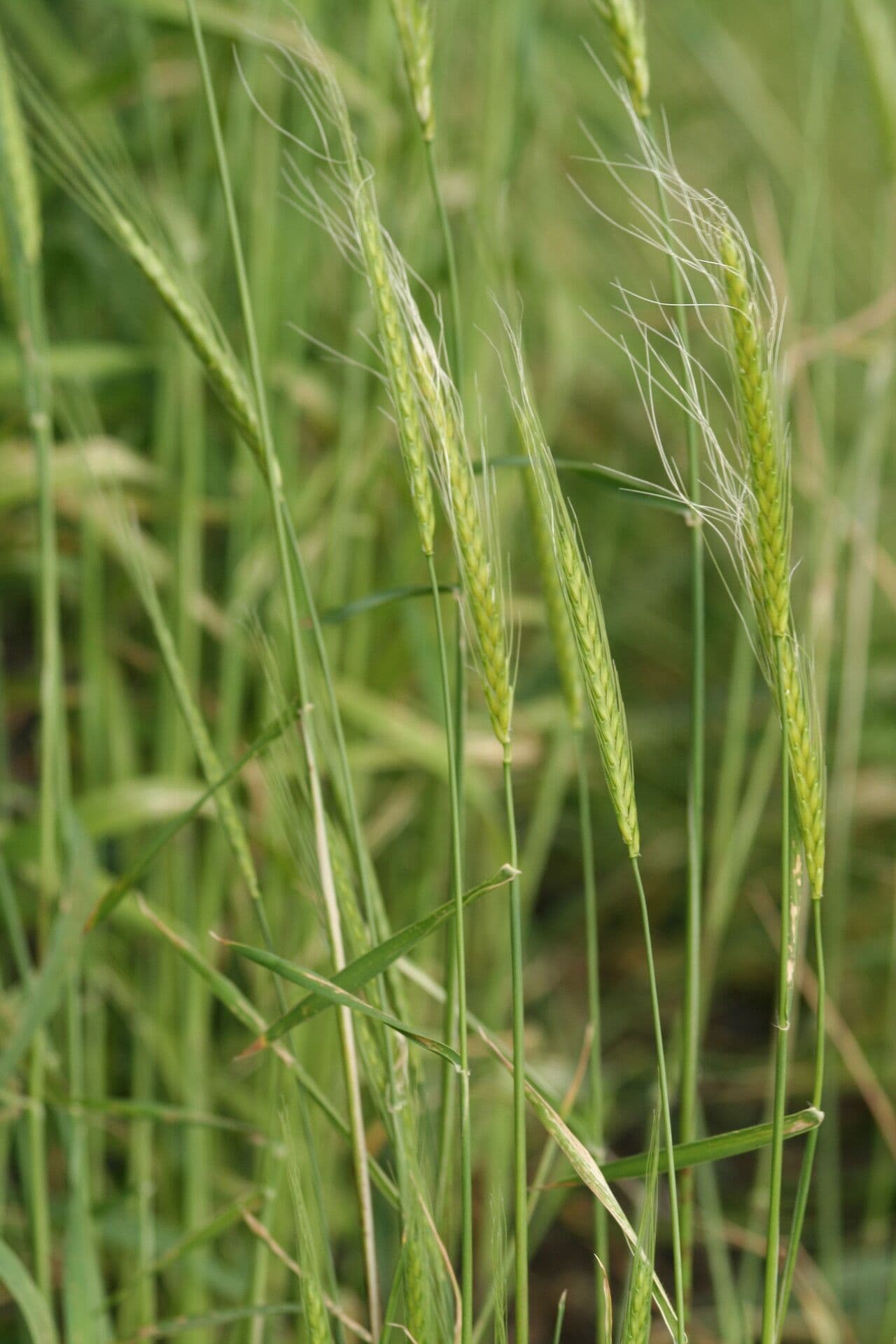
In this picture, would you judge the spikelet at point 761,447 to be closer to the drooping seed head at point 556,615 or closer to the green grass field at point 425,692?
the green grass field at point 425,692

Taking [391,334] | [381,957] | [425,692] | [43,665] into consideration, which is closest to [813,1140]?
[381,957]

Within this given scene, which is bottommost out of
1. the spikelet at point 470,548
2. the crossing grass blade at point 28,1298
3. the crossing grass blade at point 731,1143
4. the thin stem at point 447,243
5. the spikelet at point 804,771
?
the crossing grass blade at point 28,1298

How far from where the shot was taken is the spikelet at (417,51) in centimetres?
35

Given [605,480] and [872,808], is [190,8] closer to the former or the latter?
[605,480]

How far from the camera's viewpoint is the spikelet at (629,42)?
35cm

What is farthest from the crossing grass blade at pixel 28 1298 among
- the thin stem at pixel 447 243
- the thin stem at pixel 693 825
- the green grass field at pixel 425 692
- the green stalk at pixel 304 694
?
the thin stem at pixel 447 243

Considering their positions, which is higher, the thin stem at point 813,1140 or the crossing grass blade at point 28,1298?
the thin stem at point 813,1140

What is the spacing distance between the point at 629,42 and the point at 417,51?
65mm

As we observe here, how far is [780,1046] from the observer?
296 mm

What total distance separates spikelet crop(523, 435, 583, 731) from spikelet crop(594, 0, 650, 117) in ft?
0.42

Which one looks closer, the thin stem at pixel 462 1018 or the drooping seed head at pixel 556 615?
the thin stem at pixel 462 1018

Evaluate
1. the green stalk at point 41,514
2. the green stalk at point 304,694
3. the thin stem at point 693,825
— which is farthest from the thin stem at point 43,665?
the thin stem at point 693,825

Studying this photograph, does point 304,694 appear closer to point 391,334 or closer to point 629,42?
point 391,334

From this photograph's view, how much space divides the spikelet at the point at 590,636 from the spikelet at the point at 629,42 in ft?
0.38
